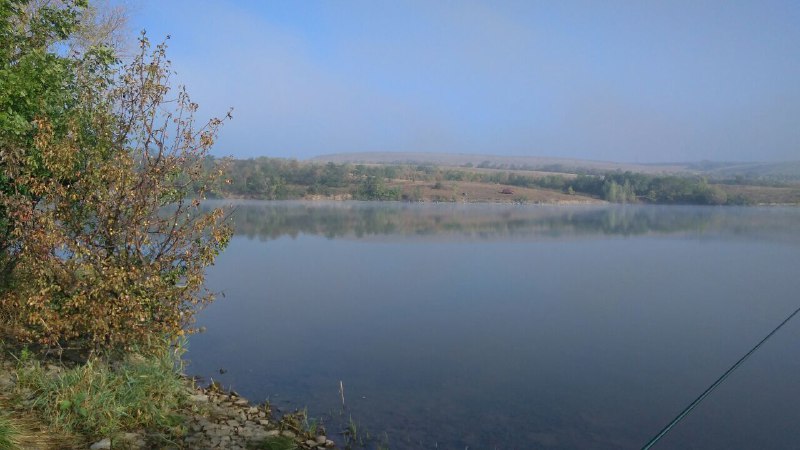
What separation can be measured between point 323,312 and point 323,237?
35.8 ft

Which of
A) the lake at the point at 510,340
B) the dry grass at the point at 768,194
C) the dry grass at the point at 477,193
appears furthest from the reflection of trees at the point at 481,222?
the dry grass at the point at 477,193

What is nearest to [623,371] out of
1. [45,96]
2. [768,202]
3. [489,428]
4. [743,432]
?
[743,432]

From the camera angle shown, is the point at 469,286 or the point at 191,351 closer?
the point at 191,351

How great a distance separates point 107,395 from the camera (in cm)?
509

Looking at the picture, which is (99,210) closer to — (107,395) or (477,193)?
(107,395)

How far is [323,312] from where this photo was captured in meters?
11.0

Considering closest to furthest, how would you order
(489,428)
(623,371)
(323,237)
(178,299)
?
1. (178,299)
2. (489,428)
3. (623,371)
4. (323,237)

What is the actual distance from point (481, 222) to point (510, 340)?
1885 centimetres

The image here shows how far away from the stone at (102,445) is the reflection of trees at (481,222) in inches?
668

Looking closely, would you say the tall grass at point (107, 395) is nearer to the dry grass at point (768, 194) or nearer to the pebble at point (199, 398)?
the pebble at point (199, 398)

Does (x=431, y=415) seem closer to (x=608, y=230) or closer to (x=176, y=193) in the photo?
(x=176, y=193)

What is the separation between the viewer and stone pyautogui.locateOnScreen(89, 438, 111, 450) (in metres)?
4.58

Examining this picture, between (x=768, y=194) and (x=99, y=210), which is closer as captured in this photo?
(x=99, y=210)

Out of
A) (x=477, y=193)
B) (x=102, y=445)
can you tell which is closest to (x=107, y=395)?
(x=102, y=445)
